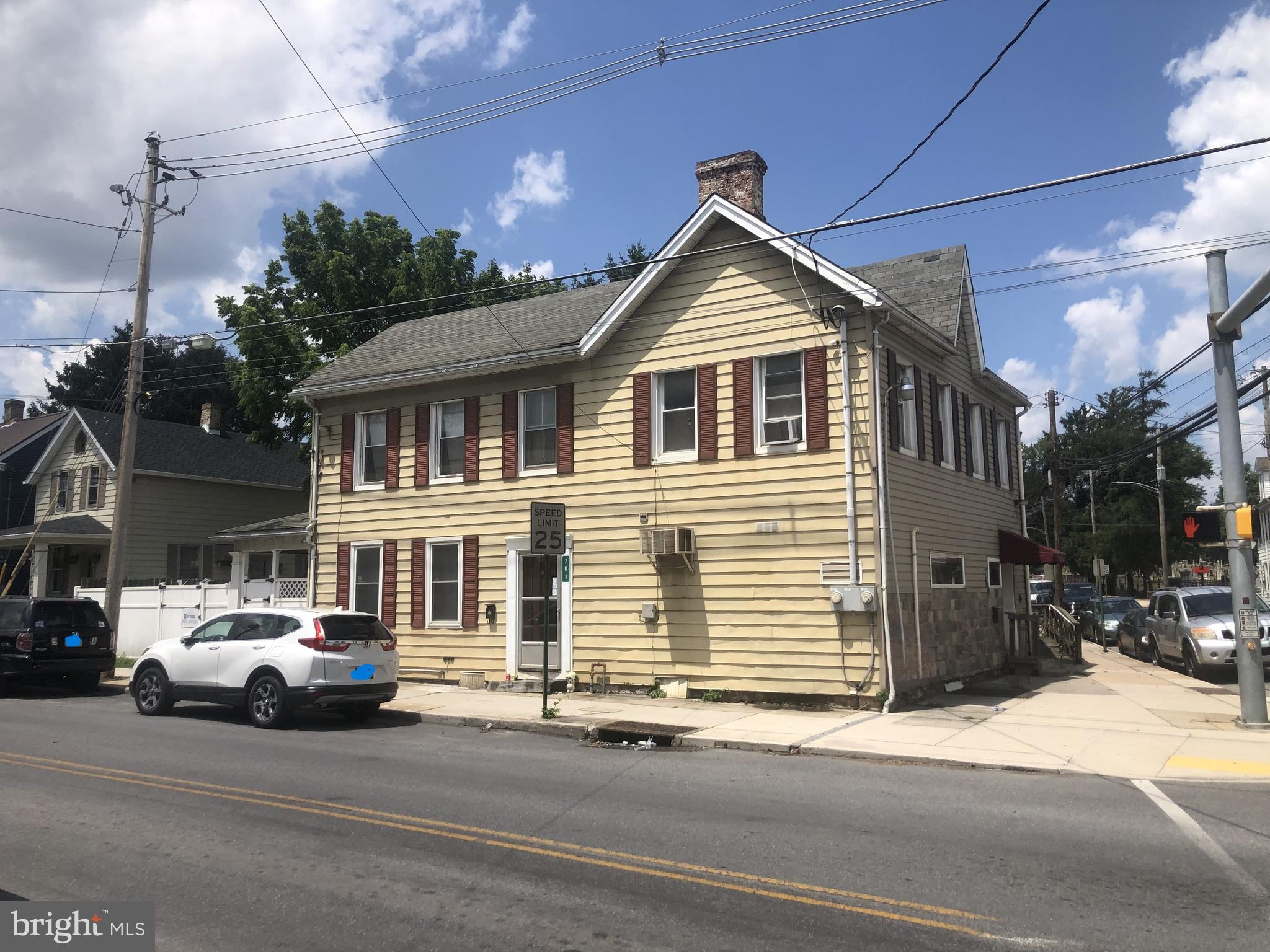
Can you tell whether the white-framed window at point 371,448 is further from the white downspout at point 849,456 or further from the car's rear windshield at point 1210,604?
the car's rear windshield at point 1210,604

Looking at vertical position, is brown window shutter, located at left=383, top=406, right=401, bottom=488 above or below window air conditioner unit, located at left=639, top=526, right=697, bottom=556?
above

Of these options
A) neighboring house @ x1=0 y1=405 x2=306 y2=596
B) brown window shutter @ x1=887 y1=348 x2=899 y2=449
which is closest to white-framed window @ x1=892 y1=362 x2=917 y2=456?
brown window shutter @ x1=887 y1=348 x2=899 y2=449

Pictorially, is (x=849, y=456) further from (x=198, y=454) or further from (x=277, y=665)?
(x=198, y=454)

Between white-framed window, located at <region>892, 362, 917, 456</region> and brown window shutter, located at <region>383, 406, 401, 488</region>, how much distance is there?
982 cm

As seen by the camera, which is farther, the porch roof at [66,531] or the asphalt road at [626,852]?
the porch roof at [66,531]

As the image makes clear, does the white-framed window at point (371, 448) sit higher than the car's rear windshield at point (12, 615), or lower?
higher

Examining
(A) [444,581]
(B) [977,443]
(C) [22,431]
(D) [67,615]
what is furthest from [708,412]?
(C) [22,431]

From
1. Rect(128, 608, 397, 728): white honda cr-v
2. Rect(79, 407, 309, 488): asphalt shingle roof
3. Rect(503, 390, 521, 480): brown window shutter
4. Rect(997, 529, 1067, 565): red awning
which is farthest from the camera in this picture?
Rect(79, 407, 309, 488): asphalt shingle roof

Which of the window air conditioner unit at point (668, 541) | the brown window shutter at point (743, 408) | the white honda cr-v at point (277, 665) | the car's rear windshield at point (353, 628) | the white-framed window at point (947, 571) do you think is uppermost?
the brown window shutter at point (743, 408)

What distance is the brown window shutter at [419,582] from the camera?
18234 millimetres

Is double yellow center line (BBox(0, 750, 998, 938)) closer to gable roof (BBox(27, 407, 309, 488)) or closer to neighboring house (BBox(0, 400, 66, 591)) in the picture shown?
gable roof (BBox(27, 407, 309, 488))

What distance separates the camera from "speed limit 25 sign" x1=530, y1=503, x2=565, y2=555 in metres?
12.8

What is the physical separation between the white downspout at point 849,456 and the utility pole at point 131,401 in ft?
48.0

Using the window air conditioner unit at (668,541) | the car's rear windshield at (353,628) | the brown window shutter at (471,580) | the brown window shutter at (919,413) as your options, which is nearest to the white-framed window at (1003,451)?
the brown window shutter at (919,413)
